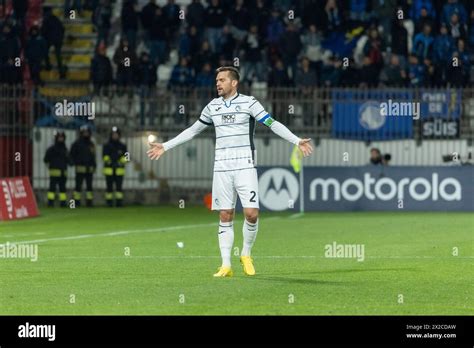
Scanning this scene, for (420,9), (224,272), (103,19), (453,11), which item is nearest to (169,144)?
(224,272)

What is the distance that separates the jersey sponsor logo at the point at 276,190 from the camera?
1319 inches

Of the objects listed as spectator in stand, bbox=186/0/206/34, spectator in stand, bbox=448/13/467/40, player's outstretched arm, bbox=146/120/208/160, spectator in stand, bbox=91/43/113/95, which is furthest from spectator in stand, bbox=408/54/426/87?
player's outstretched arm, bbox=146/120/208/160

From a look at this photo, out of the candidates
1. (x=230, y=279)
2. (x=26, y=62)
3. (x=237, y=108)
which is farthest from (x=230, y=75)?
(x=26, y=62)

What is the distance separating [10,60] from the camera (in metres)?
37.8

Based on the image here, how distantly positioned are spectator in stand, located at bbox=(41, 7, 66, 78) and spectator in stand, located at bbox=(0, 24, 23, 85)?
4.18ft

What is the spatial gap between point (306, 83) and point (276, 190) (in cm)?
488

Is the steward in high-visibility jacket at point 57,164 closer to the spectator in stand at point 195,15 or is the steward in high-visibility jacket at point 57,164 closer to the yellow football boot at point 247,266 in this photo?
the spectator in stand at point 195,15

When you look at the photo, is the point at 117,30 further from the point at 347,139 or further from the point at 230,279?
the point at 230,279

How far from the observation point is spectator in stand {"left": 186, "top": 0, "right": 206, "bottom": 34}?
39.8 m

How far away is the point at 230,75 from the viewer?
1658 centimetres

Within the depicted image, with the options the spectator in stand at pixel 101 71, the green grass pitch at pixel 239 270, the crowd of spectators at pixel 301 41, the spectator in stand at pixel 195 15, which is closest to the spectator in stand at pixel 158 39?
the crowd of spectators at pixel 301 41

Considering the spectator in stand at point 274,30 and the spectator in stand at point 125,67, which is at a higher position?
the spectator in stand at point 274,30

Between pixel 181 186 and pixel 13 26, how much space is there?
6.83 meters

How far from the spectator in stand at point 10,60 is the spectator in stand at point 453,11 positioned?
461 inches
